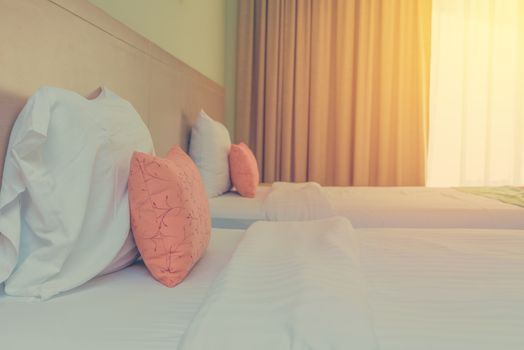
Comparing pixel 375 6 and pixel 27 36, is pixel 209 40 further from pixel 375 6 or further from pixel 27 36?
pixel 27 36

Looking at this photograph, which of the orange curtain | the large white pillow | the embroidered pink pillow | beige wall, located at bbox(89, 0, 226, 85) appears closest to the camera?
the large white pillow

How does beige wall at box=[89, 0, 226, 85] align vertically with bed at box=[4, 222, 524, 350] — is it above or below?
above

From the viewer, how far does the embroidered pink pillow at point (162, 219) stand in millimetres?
921

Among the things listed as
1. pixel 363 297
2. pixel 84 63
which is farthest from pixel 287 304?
pixel 84 63

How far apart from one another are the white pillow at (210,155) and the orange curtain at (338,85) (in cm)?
138

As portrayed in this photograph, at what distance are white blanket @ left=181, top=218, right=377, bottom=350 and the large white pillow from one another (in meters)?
0.29

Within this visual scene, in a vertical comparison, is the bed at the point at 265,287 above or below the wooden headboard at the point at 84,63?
below

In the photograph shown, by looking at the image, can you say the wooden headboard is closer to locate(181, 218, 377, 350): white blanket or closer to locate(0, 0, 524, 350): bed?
locate(0, 0, 524, 350): bed

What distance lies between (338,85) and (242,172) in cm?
178

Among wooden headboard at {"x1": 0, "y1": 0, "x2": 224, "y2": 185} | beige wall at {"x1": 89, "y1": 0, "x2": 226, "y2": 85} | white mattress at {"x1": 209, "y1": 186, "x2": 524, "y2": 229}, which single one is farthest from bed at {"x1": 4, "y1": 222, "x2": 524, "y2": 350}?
beige wall at {"x1": 89, "y1": 0, "x2": 226, "y2": 85}

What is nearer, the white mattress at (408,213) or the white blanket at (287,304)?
the white blanket at (287,304)

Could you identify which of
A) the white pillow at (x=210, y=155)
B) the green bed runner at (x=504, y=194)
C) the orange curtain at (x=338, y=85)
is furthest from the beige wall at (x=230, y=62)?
the green bed runner at (x=504, y=194)

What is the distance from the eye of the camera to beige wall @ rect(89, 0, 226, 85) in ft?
5.44

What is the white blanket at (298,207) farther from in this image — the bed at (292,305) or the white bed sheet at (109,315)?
the white bed sheet at (109,315)
